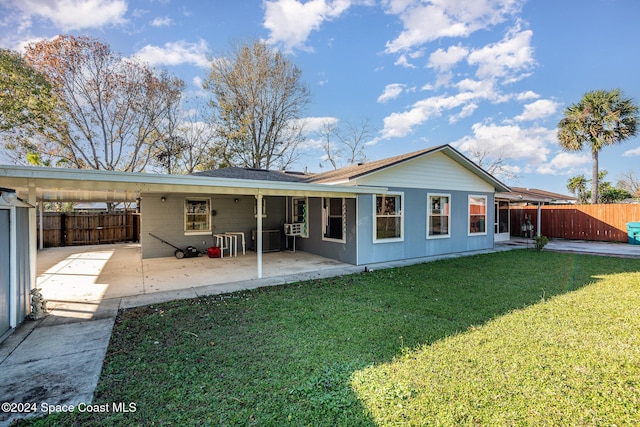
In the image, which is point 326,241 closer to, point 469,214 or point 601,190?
point 469,214

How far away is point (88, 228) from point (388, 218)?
14537 mm

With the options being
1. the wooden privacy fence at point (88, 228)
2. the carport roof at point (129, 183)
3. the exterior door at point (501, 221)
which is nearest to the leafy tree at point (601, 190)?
the exterior door at point (501, 221)

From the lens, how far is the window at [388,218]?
29.3 ft

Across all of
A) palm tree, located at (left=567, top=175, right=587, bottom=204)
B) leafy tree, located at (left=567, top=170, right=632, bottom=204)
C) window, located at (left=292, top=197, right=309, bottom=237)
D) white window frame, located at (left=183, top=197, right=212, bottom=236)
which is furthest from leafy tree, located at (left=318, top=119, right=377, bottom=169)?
palm tree, located at (left=567, top=175, right=587, bottom=204)

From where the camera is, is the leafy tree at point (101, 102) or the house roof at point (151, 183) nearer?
the house roof at point (151, 183)

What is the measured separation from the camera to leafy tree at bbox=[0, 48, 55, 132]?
13.5 metres

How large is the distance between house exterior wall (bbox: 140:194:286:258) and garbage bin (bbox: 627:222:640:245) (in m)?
15.5

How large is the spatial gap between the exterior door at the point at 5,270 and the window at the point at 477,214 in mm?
12359

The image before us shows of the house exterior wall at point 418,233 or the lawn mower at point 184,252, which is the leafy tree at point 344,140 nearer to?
the house exterior wall at point 418,233

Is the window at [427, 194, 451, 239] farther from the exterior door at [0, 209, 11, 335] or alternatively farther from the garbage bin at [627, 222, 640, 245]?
the exterior door at [0, 209, 11, 335]

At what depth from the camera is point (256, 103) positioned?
66.8 feet

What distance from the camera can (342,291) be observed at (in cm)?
591

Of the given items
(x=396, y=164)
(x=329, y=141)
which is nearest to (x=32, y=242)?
(x=396, y=164)

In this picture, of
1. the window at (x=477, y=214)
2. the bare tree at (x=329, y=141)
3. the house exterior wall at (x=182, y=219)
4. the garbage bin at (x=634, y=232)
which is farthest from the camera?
the bare tree at (x=329, y=141)
